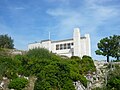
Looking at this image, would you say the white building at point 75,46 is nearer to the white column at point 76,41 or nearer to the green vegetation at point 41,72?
the white column at point 76,41

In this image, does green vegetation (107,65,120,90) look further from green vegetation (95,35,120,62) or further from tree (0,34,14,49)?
tree (0,34,14,49)

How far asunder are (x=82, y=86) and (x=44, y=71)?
3971mm

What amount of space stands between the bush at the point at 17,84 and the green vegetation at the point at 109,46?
78.4ft

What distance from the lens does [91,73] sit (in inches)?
1340

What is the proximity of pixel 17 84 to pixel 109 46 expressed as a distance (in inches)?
1003

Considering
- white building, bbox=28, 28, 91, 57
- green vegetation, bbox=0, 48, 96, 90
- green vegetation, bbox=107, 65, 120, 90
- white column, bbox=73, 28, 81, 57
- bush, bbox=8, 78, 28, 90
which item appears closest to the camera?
bush, bbox=8, 78, 28, 90

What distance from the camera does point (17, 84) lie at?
82.3 feet

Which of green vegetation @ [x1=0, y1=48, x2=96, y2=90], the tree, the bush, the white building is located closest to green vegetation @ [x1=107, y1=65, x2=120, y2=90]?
green vegetation @ [x1=0, y1=48, x2=96, y2=90]

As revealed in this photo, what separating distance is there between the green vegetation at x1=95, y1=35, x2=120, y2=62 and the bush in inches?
941

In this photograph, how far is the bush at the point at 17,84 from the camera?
2502 centimetres

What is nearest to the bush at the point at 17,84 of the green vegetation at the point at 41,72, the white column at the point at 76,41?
the green vegetation at the point at 41,72

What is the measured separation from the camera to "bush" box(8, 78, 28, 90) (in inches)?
985

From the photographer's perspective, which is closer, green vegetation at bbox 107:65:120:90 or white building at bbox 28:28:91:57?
green vegetation at bbox 107:65:120:90

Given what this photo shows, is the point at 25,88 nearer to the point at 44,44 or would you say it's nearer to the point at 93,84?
the point at 93,84
